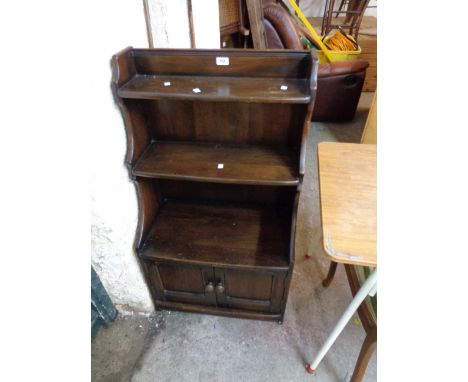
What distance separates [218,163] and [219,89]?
0.87 feet

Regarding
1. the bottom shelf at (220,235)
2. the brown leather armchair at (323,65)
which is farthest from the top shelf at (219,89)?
the brown leather armchair at (323,65)

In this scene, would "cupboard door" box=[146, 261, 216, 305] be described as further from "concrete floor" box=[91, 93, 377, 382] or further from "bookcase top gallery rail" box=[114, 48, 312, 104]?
"bookcase top gallery rail" box=[114, 48, 312, 104]

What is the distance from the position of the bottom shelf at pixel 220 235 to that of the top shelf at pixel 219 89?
23.7 inches

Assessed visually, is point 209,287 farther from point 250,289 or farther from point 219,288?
point 250,289

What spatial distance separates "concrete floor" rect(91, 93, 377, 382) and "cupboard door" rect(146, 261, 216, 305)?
14cm

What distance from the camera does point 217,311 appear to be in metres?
1.36

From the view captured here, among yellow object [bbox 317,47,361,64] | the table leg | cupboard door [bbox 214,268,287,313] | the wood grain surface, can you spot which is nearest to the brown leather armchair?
yellow object [bbox 317,47,361,64]

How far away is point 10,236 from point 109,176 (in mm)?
583

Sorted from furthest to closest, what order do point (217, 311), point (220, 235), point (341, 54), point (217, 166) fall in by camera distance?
point (341, 54) < point (217, 311) < point (220, 235) < point (217, 166)

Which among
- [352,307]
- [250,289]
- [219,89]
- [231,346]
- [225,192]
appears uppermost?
[219,89]

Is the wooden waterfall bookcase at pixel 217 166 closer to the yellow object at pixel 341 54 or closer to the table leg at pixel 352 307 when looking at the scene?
the table leg at pixel 352 307

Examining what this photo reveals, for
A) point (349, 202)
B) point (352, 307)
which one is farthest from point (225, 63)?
point (352, 307)
